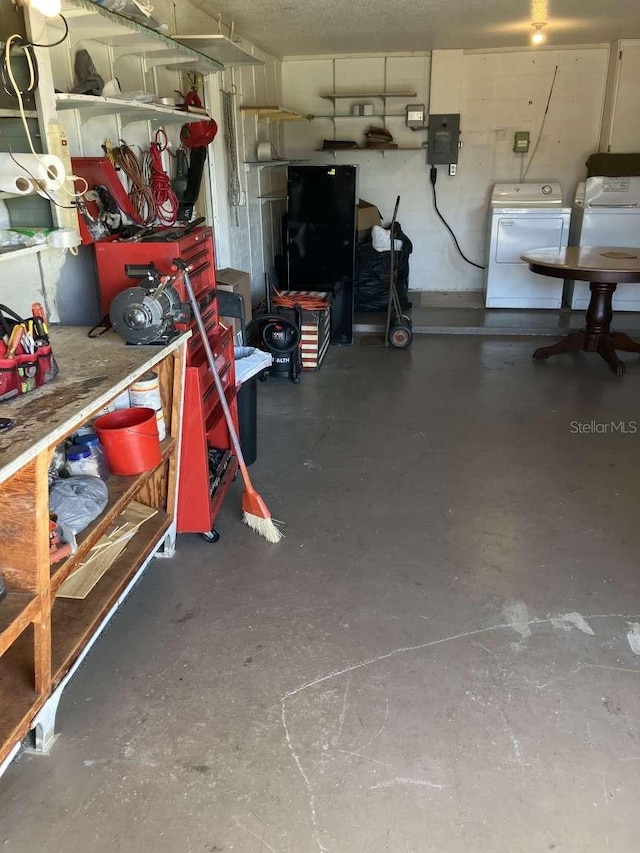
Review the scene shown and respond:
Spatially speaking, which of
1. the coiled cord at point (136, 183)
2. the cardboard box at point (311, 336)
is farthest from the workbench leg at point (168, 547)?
the cardboard box at point (311, 336)

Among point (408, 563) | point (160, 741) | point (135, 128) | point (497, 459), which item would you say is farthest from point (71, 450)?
point (497, 459)

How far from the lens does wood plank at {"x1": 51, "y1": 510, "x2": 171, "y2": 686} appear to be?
5.82 ft

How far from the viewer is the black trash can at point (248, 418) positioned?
324 cm

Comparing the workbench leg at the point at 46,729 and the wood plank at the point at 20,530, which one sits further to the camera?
the workbench leg at the point at 46,729

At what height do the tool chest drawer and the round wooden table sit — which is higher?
the tool chest drawer

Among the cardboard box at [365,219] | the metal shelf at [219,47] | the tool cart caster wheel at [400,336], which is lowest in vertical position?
the tool cart caster wheel at [400,336]

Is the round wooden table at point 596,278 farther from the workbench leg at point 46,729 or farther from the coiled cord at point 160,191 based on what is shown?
the workbench leg at point 46,729

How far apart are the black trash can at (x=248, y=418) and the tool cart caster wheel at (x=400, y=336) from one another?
2.37 metres

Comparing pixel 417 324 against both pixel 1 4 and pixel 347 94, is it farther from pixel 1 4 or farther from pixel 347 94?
pixel 1 4

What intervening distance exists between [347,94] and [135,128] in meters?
4.13

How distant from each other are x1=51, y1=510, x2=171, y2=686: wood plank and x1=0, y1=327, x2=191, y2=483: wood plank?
0.59 meters

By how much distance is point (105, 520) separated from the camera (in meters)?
1.91

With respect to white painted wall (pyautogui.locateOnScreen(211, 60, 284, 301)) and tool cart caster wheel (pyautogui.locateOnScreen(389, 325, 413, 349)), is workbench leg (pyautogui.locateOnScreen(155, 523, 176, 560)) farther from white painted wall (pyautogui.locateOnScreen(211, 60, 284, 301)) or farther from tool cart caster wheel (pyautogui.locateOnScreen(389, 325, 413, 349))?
tool cart caster wheel (pyautogui.locateOnScreen(389, 325, 413, 349))

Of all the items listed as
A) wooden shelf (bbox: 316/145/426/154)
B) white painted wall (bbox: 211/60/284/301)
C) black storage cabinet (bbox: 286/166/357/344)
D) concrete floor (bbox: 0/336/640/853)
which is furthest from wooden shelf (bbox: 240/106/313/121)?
concrete floor (bbox: 0/336/640/853)
